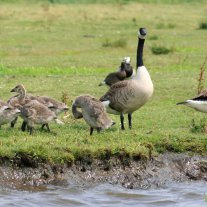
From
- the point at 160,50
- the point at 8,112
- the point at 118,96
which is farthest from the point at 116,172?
the point at 160,50

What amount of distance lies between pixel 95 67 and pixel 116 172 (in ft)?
38.2

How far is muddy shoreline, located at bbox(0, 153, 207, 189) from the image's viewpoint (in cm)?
1102

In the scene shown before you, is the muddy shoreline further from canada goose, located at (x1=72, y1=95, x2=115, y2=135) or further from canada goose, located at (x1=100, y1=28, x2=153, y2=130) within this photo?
canada goose, located at (x1=100, y1=28, x2=153, y2=130)

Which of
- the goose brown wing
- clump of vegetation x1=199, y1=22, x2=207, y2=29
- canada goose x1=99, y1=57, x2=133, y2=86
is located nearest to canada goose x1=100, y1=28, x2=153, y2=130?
the goose brown wing

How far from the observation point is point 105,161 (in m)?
11.5

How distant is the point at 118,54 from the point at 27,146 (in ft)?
50.0

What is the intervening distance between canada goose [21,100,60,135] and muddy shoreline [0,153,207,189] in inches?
47.4

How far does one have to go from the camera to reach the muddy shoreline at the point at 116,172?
1102cm

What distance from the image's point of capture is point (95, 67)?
75.2 ft

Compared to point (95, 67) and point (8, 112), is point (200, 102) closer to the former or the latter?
point (8, 112)

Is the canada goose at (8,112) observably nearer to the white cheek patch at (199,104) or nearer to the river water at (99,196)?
the river water at (99,196)

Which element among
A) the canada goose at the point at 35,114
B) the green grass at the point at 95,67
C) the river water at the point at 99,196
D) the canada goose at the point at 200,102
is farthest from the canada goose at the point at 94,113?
the canada goose at the point at 200,102

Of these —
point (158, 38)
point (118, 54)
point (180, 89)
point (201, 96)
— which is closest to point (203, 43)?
point (158, 38)

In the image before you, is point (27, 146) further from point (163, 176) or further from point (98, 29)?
point (98, 29)
